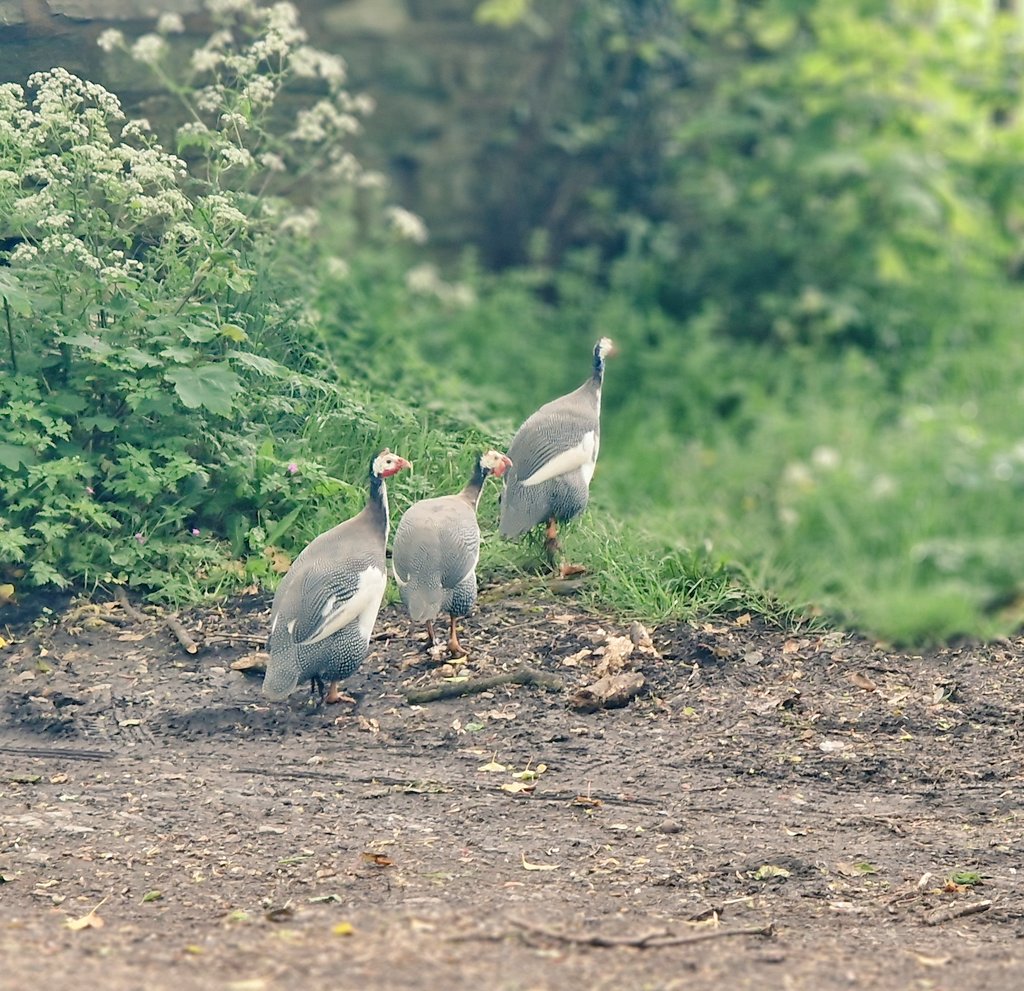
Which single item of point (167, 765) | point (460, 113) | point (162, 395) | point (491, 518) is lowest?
point (167, 765)

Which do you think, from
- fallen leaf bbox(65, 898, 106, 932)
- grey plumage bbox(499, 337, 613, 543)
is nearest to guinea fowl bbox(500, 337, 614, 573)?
grey plumage bbox(499, 337, 613, 543)

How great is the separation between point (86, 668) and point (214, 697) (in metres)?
0.41

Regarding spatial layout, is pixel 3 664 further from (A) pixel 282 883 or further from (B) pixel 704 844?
(B) pixel 704 844

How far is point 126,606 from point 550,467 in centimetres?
134

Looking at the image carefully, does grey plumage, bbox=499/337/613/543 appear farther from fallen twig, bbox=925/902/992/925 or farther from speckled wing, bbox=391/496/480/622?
fallen twig, bbox=925/902/992/925

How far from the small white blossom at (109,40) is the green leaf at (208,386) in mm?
1414

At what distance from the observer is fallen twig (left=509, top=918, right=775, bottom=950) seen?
3.11 metres

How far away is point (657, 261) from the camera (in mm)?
8969

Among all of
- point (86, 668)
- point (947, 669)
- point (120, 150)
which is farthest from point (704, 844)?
point (120, 150)

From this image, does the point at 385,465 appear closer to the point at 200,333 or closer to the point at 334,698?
the point at 334,698

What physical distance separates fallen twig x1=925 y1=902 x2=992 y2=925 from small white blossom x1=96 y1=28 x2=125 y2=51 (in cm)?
390

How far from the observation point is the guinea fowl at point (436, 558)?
14.2ft

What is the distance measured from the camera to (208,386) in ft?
15.4

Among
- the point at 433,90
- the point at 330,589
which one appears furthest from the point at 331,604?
the point at 433,90
